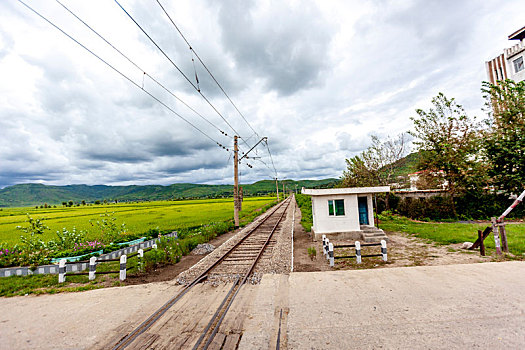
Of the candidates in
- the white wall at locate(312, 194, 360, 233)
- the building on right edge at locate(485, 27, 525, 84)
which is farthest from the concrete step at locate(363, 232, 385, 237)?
the building on right edge at locate(485, 27, 525, 84)

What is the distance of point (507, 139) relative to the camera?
1922 centimetres

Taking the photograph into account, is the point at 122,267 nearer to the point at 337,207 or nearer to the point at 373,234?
the point at 337,207

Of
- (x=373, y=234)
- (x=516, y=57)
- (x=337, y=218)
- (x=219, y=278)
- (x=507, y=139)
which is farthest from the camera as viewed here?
(x=516, y=57)

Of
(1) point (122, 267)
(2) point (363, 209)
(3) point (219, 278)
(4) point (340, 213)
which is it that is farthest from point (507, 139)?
(1) point (122, 267)

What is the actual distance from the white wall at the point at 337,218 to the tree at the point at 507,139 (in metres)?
14.7

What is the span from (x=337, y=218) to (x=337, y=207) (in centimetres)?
67

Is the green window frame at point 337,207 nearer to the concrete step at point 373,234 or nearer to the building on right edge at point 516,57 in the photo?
the concrete step at point 373,234

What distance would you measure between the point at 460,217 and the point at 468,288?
58.5ft

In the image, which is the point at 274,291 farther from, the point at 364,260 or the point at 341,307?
the point at 364,260

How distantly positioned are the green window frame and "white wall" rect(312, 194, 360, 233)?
177 mm

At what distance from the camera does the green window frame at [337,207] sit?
1471cm

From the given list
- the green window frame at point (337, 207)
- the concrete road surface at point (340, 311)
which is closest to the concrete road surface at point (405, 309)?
the concrete road surface at point (340, 311)

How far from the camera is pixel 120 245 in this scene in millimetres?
14781

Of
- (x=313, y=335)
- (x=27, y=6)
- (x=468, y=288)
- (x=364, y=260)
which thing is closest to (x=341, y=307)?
(x=313, y=335)
